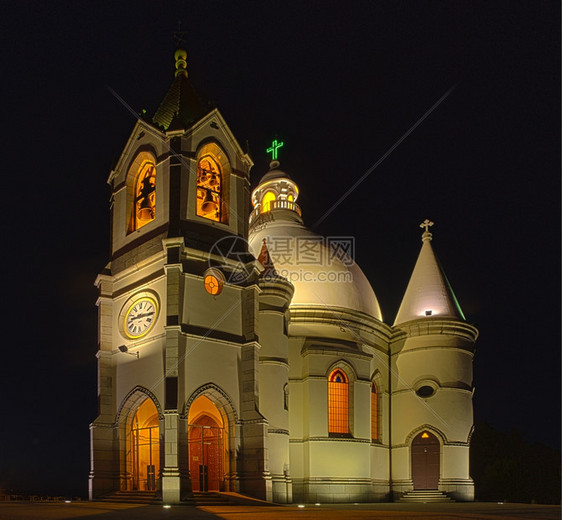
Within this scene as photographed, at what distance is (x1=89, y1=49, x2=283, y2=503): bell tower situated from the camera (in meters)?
27.8

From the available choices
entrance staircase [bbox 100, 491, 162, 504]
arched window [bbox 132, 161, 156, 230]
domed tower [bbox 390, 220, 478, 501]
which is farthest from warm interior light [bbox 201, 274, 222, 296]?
domed tower [bbox 390, 220, 478, 501]

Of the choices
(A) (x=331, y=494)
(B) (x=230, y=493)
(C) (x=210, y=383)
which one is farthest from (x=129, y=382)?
(A) (x=331, y=494)

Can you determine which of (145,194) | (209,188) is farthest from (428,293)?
(145,194)

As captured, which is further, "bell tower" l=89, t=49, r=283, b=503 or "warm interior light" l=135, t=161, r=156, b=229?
"warm interior light" l=135, t=161, r=156, b=229

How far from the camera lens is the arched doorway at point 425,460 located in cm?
3797

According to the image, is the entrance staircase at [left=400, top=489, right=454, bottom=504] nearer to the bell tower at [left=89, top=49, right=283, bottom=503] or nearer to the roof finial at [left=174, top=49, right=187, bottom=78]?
the bell tower at [left=89, top=49, right=283, bottom=503]

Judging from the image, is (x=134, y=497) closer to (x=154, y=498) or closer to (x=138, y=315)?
(x=154, y=498)

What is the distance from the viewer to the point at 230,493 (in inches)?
1087

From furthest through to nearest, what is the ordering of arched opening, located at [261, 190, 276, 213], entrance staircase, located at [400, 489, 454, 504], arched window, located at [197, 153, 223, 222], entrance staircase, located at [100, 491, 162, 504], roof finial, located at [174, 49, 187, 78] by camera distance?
arched opening, located at [261, 190, 276, 213] < entrance staircase, located at [400, 489, 454, 504] < roof finial, located at [174, 49, 187, 78] < arched window, located at [197, 153, 223, 222] < entrance staircase, located at [100, 491, 162, 504]

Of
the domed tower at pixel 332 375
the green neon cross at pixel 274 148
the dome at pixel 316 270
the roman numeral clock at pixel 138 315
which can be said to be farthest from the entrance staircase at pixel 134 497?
the green neon cross at pixel 274 148

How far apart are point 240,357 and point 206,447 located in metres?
4.30

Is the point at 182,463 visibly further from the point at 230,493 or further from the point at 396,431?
the point at 396,431

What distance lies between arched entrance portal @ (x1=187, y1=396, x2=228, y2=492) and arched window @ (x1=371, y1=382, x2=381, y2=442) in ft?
34.5

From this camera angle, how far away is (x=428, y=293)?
136ft
